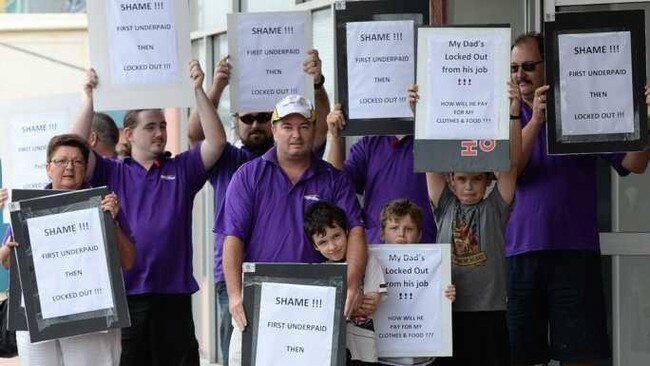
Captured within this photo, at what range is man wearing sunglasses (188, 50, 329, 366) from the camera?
6.86 meters

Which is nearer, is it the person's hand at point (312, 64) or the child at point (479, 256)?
the child at point (479, 256)

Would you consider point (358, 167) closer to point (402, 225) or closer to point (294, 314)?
point (402, 225)

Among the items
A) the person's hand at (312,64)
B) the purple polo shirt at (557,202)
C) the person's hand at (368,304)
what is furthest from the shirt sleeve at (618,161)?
the person's hand at (312,64)

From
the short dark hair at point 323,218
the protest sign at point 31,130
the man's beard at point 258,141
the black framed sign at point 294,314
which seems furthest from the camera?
the protest sign at point 31,130

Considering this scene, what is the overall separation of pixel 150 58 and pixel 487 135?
6.06 ft

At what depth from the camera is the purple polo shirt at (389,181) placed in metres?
6.57

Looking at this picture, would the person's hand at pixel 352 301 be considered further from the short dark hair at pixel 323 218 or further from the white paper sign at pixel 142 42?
the white paper sign at pixel 142 42

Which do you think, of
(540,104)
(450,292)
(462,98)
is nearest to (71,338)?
(450,292)

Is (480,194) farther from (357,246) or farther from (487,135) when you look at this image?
(357,246)

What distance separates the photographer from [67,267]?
20.4 feet

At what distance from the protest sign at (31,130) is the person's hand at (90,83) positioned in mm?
488

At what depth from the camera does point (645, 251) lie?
7.49 m

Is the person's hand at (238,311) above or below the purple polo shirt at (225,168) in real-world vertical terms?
below

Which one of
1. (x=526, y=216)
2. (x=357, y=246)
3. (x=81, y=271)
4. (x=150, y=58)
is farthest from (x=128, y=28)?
(x=526, y=216)
